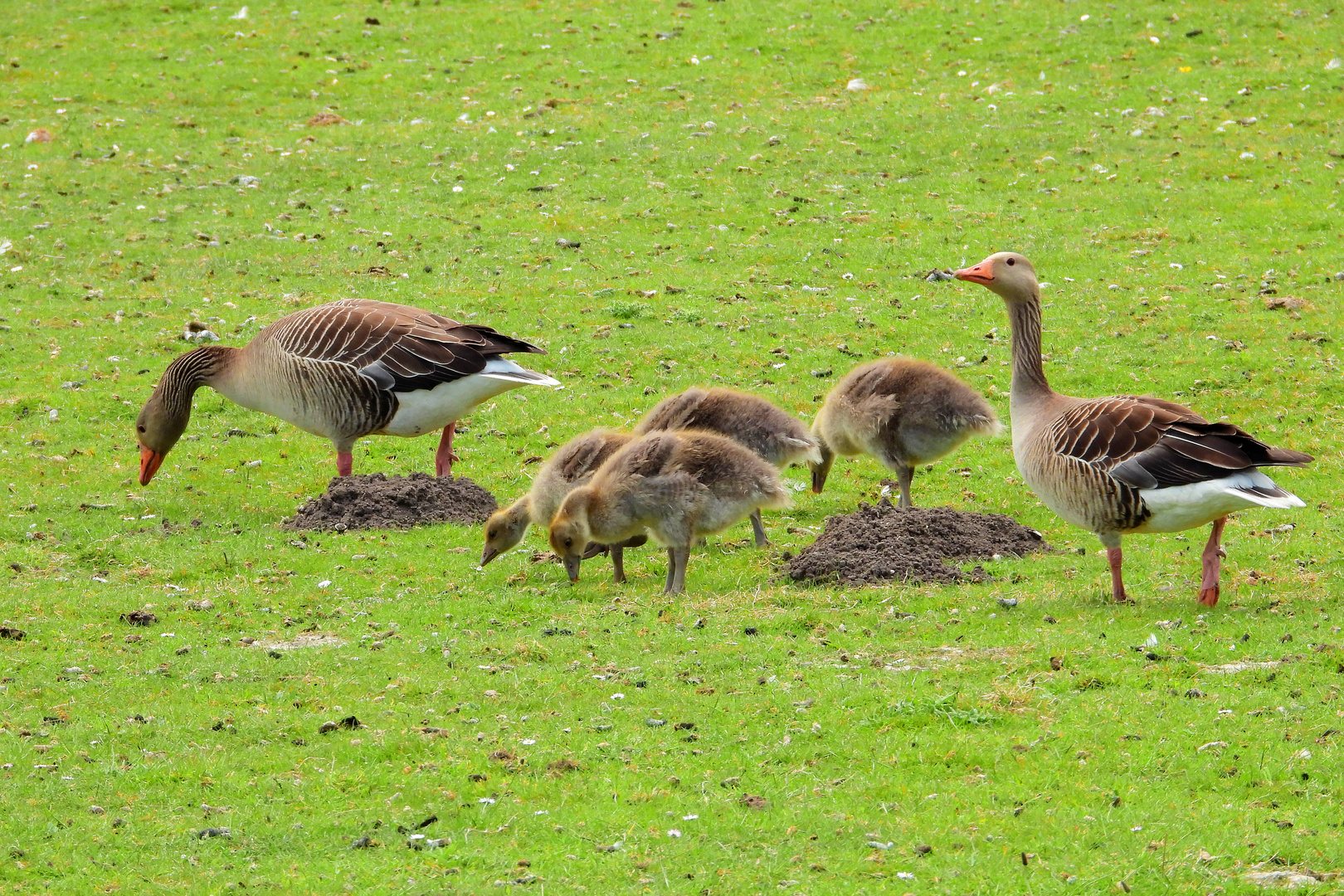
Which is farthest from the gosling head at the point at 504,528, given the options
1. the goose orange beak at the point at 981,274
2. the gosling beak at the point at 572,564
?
the goose orange beak at the point at 981,274

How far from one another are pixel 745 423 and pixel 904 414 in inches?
57.5

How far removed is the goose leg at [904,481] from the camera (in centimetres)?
1280

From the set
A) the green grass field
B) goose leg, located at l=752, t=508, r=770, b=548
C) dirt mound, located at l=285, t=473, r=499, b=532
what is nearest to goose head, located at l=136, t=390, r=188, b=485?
the green grass field

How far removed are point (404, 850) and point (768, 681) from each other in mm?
2690

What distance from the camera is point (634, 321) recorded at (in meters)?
18.4

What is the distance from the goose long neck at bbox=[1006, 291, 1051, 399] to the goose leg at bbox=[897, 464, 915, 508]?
7.11 ft

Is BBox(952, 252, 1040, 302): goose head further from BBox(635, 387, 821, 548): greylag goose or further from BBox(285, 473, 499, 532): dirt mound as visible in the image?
BBox(285, 473, 499, 532): dirt mound

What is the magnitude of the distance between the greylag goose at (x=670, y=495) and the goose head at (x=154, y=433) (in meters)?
5.41

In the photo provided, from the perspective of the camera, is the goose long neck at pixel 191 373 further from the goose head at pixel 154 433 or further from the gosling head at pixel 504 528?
the gosling head at pixel 504 528

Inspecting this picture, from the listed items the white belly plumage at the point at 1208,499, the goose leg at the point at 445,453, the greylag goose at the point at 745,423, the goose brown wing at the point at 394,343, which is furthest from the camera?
the goose leg at the point at 445,453

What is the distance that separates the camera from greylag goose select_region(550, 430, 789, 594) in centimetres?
1052

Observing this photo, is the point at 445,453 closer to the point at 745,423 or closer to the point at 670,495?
the point at 745,423

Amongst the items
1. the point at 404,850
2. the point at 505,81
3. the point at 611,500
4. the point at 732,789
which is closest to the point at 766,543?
the point at 611,500

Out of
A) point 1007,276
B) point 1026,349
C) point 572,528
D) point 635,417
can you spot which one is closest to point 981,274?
point 1007,276
